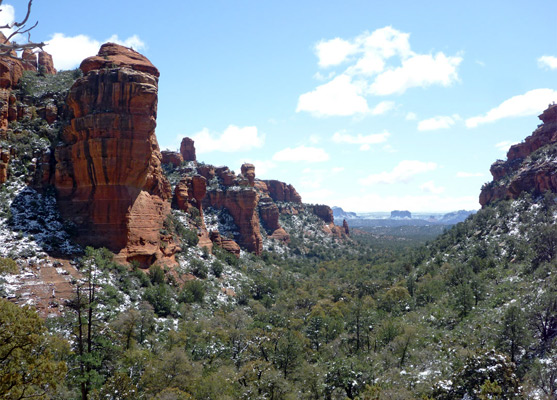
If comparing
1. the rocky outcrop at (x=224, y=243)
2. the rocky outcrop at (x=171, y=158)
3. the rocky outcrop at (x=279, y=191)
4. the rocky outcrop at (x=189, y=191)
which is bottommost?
the rocky outcrop at (x=224, y=243)

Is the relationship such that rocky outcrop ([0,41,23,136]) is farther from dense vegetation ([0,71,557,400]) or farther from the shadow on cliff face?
the shadow on cliff face

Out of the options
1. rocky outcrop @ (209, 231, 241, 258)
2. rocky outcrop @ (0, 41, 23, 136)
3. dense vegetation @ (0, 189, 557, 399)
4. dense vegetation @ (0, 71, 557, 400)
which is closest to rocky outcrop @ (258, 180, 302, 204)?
rocky outcrop @ (209, 231, 241, 258)

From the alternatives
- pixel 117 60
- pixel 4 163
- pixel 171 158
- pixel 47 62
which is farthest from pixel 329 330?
pixel 47 62

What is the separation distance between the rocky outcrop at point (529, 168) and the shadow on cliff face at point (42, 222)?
250ft

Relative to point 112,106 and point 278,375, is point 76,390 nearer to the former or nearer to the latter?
point 278,375

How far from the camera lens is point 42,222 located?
40.0 meters

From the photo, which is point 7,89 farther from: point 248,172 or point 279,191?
point 279,191

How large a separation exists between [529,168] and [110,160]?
7679 cm

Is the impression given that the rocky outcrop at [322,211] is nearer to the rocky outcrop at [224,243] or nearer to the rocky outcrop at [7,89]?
the rocky outcrop at [224,243]

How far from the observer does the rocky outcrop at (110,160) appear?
42.8m

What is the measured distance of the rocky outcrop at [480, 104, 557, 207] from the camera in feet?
204

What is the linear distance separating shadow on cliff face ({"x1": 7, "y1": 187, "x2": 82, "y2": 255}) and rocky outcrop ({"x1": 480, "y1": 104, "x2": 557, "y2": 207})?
76.3 m

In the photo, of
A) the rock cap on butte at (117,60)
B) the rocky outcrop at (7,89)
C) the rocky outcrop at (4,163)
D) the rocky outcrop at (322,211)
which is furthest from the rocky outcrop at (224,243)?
the rocky outcrop at (322,211)

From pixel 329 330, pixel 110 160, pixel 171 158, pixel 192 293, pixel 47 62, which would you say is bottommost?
pixel 329 330
